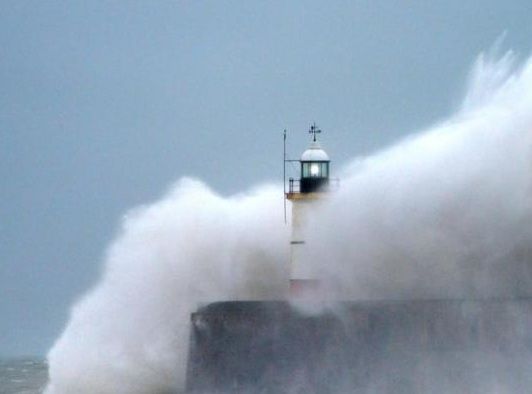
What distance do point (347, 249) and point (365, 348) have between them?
8.56 feet

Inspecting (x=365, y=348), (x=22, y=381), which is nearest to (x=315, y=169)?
(x=365, y=348)

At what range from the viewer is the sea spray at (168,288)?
26953 millimetres

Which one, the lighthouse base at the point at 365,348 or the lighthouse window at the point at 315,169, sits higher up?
the lighthouse window at the point at 315,169

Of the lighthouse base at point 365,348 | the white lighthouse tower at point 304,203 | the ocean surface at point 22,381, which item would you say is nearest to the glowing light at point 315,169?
the white lighthouse tower at point 304,203

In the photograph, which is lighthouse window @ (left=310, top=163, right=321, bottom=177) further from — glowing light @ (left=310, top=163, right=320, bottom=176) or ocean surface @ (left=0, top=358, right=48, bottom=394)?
ocean surface @ (left=0, top=358, right=48, bottom=394)

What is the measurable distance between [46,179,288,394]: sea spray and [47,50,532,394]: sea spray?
24 millimetres

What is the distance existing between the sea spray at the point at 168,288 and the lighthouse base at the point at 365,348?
3.09m

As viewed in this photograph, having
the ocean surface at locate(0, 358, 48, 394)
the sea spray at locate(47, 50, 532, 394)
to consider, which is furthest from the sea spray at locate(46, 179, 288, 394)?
the ocean surface at locate(0, 358, 48, 394)

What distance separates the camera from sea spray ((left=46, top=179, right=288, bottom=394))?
1061 inches

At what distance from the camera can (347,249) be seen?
24.8 meters

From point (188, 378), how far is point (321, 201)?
3766 mm

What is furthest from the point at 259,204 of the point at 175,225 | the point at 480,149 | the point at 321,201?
the point at 480,149

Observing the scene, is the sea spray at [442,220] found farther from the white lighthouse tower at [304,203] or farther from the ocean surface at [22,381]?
the ocean surface at [22,381]

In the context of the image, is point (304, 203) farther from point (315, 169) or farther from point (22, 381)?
point (22, 381)
